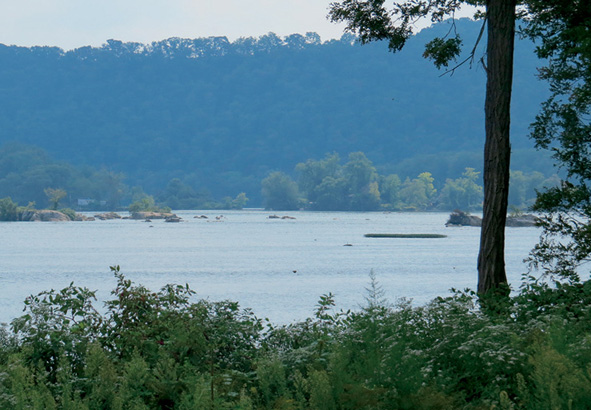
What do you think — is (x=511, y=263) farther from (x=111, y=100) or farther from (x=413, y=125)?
(x=111, y=100)

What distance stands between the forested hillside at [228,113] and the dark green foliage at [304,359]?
5280 inches

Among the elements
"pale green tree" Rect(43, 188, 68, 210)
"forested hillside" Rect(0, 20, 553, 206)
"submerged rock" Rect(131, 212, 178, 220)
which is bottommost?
"submerged rock" Rect(131, 212, 178, 220)

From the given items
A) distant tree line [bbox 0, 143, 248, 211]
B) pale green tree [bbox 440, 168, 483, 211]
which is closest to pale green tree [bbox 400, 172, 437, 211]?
pale green tree [bbox 440, 168, 483, 211]

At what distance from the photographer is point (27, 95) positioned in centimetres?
15675

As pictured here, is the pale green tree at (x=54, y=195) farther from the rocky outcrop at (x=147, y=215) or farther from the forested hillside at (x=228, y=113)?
the forested hillside at (x=228, y=113)

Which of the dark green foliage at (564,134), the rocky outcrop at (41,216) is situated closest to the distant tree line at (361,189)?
the rocky outcrop at (41,216)

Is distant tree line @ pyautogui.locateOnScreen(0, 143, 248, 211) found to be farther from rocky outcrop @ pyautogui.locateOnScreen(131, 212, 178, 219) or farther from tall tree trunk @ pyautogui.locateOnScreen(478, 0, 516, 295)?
tall tree trunk @ pyautogui.locateOnScreen(478, 0, 516, 295)

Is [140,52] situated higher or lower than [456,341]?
higher

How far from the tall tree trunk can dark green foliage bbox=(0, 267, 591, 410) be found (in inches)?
45.0

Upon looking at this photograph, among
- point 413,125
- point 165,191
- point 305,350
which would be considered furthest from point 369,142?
point 305,350

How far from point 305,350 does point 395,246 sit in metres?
54.5

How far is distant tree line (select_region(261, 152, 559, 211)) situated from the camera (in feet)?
431

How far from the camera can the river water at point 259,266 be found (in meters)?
27.9

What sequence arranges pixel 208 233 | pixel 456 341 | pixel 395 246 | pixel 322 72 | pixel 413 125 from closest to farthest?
pixel 456 341
pixel 395 246
pixel 208 233
pixel 413 125
pixel 322 72
